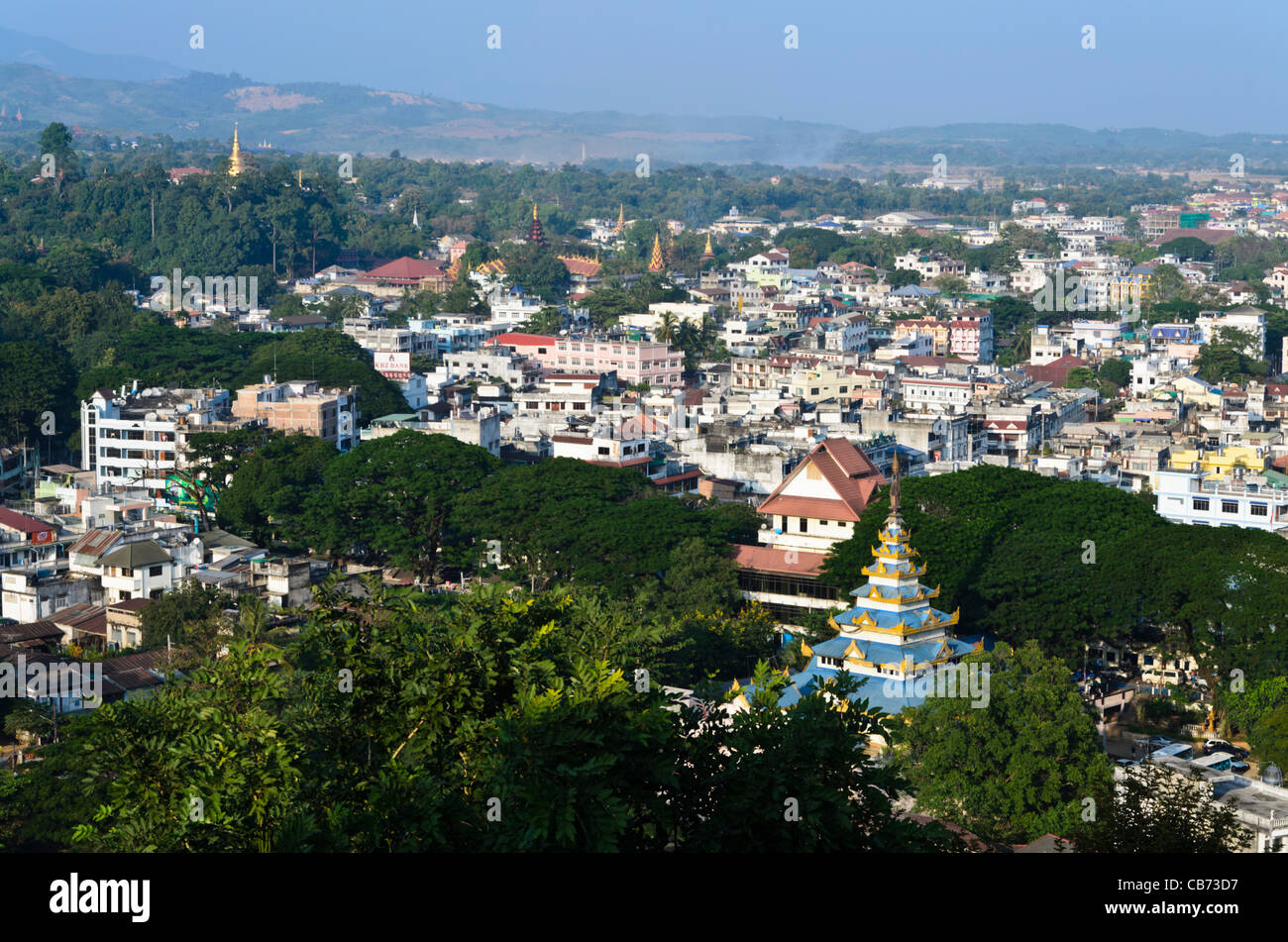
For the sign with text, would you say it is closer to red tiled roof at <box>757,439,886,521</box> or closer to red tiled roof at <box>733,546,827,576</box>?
red tiled roof at <box>757,439,886,521</box>

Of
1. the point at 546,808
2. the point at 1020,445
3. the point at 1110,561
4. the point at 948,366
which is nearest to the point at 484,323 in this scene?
the point at 948,366

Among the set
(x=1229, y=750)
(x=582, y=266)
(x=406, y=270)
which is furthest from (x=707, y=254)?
(x=1229, y=750)

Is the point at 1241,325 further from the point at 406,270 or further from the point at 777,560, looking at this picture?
the point at 406,270

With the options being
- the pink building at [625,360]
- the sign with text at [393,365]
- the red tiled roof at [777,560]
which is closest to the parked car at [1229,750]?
the red tiled roof at [777,560]

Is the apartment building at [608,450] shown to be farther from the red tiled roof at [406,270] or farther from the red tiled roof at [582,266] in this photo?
the red tiled roof at [582,266]

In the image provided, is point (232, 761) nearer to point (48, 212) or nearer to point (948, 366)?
point (948, 366)

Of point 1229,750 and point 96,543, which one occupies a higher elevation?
point 96,543
